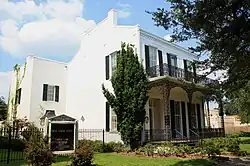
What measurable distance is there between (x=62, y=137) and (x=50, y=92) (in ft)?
37.3

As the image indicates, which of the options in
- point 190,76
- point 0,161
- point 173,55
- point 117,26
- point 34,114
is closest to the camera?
point 190,76

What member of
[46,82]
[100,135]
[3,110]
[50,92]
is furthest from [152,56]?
[3,110]

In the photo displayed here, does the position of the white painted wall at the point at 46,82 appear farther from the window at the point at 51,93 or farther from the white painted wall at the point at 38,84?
the window at the point at 51,93

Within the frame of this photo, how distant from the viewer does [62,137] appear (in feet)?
48.0

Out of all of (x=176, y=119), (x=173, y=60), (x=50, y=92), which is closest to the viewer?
(x=176, y=119)

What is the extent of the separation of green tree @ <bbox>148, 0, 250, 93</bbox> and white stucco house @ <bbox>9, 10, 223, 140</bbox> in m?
8.57

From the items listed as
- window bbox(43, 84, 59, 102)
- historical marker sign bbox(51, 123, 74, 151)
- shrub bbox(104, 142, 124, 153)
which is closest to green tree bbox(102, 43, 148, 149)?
shrub bbox(104, 142, 124, 153)

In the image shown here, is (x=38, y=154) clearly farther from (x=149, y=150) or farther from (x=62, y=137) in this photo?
(x=149, y=150)

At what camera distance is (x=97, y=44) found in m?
22.5

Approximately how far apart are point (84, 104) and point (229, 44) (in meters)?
17.2

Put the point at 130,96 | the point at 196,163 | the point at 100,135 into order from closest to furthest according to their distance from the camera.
A: the point at 196,163
the point at 130,96
the point at 100,135

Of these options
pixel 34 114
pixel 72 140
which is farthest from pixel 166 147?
pixel 34 114

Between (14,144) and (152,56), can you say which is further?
(152,56)

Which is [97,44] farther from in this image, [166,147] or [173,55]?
[166,147]
